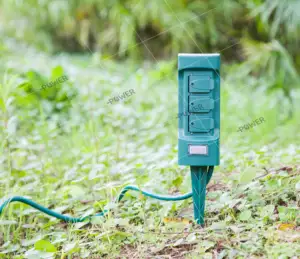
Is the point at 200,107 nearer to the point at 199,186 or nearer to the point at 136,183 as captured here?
the point at 199,186

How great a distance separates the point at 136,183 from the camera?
7.79ft

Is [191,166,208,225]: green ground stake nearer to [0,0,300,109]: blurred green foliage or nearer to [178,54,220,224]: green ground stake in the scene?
[178,54,220,224]: green ground stake

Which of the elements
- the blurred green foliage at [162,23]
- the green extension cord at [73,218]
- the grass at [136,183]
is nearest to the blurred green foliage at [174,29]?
the blurred green foliage at [162,23]

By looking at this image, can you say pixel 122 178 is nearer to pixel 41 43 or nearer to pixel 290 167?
pixel 290 167

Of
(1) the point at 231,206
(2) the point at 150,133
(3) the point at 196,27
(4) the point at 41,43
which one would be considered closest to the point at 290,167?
(1) the point at 231,206

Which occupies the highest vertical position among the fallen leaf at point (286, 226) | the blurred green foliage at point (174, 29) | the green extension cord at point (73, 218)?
the blurred green foliage at point (174, 29)

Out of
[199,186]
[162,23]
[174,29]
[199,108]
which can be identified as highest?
[162,23]

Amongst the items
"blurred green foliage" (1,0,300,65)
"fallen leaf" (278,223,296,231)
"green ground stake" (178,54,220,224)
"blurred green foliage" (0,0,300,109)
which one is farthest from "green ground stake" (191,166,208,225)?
"blurred green foliage" (1,0,300,65)

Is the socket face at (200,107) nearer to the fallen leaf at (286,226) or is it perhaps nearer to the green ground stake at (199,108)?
the green ground stake at (199,108)

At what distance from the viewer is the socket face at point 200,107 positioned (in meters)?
1.83

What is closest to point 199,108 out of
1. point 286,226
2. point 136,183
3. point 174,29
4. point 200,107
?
point 200,107

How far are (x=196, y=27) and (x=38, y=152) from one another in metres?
3.24

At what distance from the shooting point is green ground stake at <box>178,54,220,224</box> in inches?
72.1

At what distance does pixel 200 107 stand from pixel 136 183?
0.70 m
